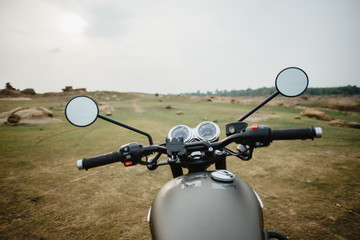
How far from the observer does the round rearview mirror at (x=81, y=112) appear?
1.85 m

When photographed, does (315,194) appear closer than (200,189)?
No

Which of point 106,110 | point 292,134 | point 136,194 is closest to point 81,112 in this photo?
point 292,134

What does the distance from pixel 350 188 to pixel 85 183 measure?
228 inches

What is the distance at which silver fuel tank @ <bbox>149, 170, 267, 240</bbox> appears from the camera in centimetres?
99

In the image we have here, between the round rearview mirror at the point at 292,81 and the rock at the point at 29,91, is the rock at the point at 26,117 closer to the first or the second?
the round rearview mirror at the point at 292,81

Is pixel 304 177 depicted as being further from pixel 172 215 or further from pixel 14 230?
pixel 14 230

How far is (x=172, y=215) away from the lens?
1.13 m

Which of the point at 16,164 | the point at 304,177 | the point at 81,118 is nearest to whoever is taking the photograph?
the point at 81,118

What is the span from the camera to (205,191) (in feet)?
3.84

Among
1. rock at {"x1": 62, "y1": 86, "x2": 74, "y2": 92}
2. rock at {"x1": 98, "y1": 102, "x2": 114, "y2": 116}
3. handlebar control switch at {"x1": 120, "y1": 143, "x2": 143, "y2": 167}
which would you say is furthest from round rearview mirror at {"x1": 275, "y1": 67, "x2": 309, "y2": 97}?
rock at {"x1": 62, "y1": 86, "x2": 74, "y2": 92}

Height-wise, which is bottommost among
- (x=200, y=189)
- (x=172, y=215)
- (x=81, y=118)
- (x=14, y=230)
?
(x=14, y=230)

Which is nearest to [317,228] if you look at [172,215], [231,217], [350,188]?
[350,188]

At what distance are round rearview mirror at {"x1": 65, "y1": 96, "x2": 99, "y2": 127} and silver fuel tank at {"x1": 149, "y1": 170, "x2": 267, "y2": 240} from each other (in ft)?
3.71

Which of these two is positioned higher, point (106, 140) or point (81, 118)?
point (81, 118)
